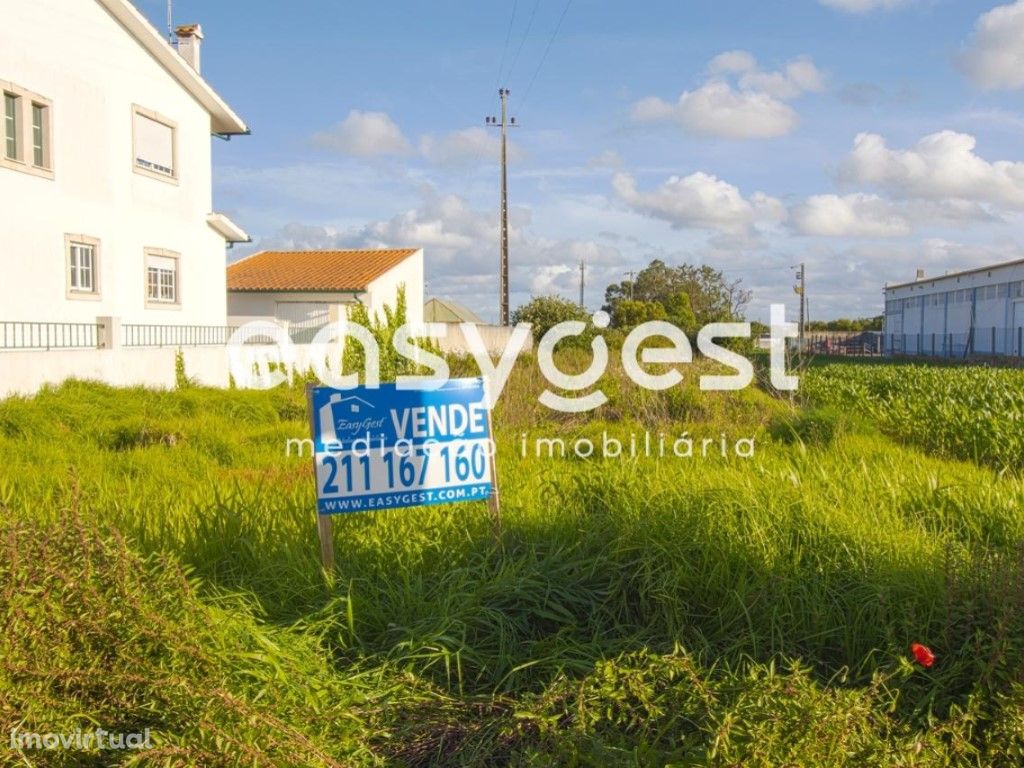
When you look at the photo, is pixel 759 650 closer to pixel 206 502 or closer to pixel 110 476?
pixel 206 502

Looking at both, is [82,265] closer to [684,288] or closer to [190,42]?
[190,42]

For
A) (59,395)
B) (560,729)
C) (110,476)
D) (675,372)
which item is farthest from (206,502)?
(675,372)

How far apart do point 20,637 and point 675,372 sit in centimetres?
1247

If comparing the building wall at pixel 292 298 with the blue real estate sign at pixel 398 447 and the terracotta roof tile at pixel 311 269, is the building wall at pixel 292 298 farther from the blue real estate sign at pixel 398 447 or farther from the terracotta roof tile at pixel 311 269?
the blue real estate sign at pixel 398 447

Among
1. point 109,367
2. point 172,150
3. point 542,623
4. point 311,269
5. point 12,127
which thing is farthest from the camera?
point 311,269

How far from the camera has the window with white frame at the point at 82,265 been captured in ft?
61.0

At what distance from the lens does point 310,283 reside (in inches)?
1390

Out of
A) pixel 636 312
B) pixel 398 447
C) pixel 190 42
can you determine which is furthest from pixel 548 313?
pixel 398 447

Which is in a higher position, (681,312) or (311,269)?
(311,269)

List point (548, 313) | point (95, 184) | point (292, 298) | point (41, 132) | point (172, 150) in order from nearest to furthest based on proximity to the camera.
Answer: point (41, 132) < point (95, 184) < point (172, 150) < point (292, 298) < point (548, 313)

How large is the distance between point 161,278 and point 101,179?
312 cm

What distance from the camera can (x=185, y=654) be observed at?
3342 mm

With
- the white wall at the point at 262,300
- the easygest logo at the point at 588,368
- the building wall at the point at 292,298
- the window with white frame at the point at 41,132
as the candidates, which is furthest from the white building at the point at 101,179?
the white wall at the point at 262,300

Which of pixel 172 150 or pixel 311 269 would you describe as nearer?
pixel 172 150
